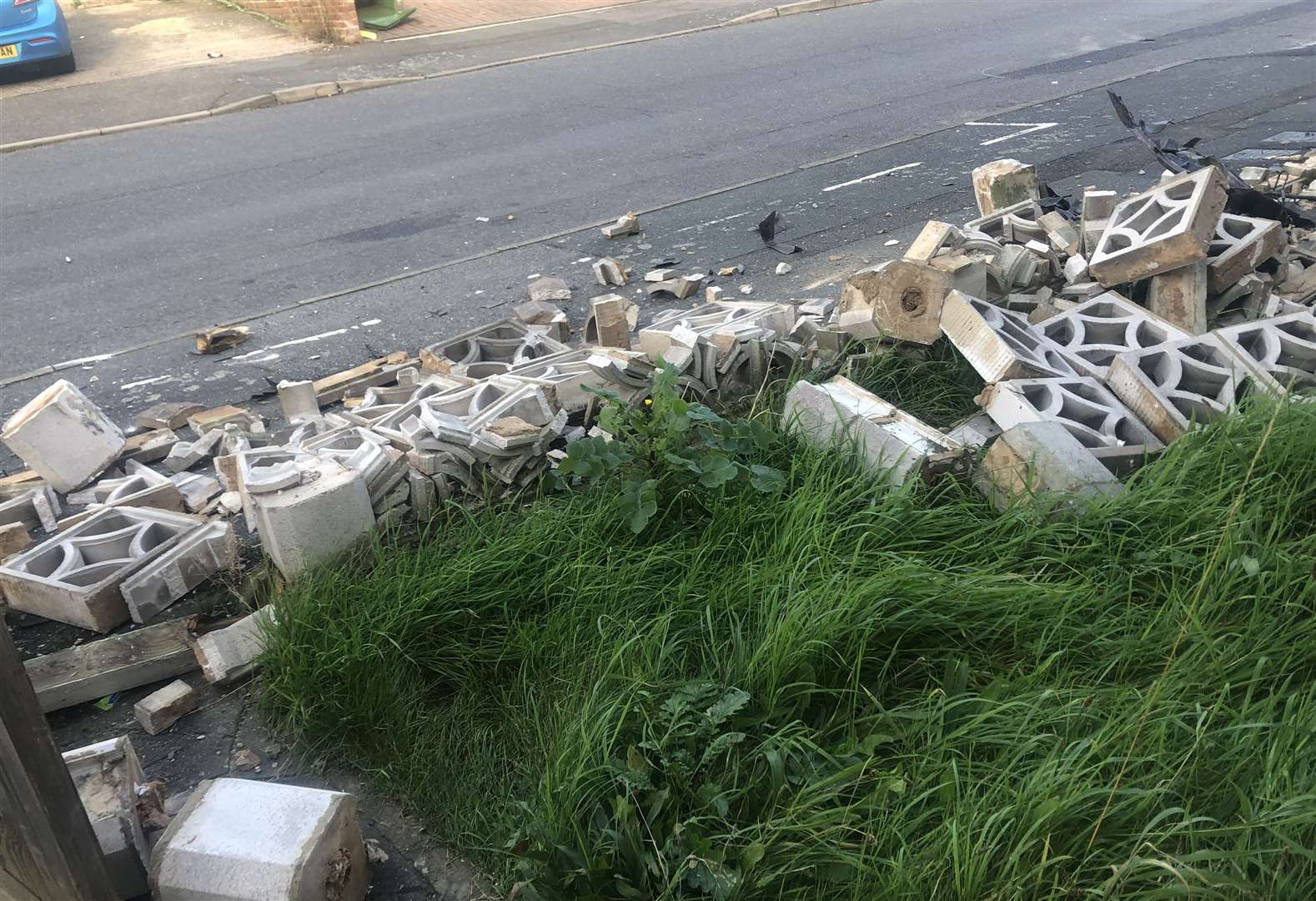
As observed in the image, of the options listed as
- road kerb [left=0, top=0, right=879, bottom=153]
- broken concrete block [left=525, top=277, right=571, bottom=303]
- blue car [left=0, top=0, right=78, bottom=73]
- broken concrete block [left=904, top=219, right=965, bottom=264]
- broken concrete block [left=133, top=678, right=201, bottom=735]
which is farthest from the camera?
blue car [left=0, top=0, right=78, bottom=73]

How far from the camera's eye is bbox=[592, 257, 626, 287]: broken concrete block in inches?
267

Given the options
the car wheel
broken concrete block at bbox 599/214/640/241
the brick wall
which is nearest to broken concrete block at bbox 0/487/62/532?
broken concrete block at bbox 599/214/640/241

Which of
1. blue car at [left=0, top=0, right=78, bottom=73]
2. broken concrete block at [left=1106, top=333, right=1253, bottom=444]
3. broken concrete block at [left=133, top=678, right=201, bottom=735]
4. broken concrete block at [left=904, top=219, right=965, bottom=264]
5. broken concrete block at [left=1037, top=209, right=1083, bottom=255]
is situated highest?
blue car at [left=0, top=0, right=78, bottom=73]

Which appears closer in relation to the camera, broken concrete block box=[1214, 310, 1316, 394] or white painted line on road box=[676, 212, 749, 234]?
broken concrete block box=[1214, 310, 1316, 394]

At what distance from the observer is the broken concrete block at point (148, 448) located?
16.5ft

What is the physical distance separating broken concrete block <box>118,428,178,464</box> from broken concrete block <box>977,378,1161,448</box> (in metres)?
3.85

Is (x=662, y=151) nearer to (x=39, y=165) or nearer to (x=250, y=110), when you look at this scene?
(x=250, y=110)

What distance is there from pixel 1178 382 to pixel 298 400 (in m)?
4.09

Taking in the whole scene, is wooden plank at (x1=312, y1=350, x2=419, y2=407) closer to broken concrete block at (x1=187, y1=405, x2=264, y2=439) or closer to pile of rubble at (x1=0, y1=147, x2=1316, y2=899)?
pile of rubble at (x1=0, y1=147, x2=1316, y2=899)

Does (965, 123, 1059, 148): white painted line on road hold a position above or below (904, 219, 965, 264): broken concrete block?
below

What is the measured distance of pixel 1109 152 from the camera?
9227 millimetres

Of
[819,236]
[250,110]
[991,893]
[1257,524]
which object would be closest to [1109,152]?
[819,236]

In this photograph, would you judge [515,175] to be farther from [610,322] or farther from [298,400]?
[298,400]

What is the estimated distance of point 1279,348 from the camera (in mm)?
4199
